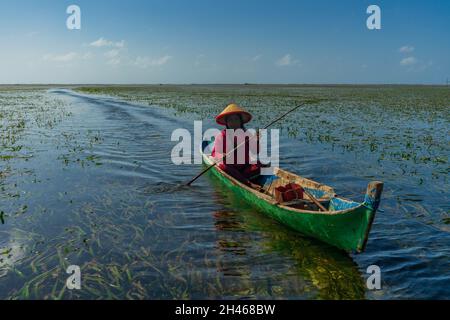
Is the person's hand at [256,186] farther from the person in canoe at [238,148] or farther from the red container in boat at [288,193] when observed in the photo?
the red container in boat at [288,193]

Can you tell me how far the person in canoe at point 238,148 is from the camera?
9.02m

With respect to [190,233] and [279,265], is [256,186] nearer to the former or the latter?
[190,233]

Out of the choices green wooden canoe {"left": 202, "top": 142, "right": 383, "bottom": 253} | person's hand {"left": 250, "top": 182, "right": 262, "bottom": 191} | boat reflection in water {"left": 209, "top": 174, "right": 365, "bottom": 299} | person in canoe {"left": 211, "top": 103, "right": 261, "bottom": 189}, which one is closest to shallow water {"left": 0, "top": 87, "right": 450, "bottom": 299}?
boat reflection in water {"left": 209, "top": 174, "right": 365, "bottom": 299}

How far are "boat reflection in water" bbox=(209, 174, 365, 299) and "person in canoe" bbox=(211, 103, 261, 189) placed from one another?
2.06 metres

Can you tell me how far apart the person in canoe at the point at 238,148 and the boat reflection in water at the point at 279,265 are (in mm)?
2058

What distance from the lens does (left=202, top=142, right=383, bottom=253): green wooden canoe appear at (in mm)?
4957

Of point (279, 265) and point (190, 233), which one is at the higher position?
point (190, 233)

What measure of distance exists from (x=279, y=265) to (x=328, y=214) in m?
1.11

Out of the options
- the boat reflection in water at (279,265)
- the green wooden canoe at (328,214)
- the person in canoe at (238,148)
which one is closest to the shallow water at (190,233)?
the boat reflection in water at (279,265)

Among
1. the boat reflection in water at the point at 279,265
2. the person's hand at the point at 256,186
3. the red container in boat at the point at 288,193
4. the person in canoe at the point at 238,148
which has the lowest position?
Answer: the boat reflection in water at the point at 279,265

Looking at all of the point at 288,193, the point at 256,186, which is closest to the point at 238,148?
the point at 256,186

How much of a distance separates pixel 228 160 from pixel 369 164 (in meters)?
5.30

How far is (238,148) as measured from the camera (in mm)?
9125

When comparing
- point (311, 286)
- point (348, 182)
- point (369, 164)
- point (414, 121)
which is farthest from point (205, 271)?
point (414, 121)
